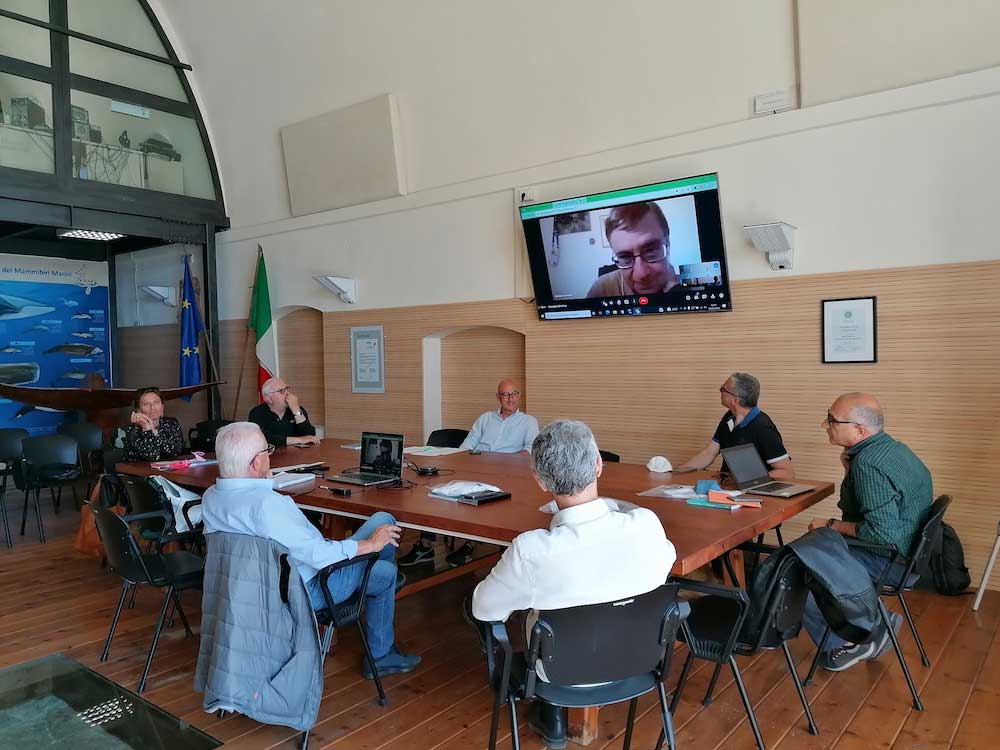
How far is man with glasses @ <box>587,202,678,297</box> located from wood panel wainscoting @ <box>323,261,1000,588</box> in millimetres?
282

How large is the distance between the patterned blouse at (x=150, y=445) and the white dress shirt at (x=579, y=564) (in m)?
3.85

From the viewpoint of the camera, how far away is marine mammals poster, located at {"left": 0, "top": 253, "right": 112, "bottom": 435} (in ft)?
29.5

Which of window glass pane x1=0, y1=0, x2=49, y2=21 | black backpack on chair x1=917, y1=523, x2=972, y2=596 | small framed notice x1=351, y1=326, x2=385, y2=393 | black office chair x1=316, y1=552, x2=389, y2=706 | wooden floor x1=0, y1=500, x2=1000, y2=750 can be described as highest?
window glass pane x1=0, y1=0, x2=49, y2=21

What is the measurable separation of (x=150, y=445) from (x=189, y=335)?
13.2 feet

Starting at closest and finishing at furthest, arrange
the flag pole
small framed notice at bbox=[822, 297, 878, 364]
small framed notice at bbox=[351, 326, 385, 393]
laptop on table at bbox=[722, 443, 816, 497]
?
laptop on table at bbox=[722, 443, 816, 497] → small framed notice at bbox=[822, 297, 878, 364] → small framed notice at bbox=[351, 326, 385, 393] → the flag pole

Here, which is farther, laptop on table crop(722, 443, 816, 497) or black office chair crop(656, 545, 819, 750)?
laptop on table crop(722, 443, 816, 497)

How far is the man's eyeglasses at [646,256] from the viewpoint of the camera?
18.2 feet

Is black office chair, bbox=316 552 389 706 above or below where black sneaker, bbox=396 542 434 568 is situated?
above

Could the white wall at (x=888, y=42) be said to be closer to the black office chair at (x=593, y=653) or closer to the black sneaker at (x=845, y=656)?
the black sneaker at (x=845, y=656)

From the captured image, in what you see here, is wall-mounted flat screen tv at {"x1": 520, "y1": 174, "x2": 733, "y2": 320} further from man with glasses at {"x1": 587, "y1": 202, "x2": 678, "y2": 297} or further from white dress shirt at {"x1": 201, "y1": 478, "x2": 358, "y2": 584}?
white dress shirt at {"x1": 201, "y1": 478, "x2": 358, "y2": 584}

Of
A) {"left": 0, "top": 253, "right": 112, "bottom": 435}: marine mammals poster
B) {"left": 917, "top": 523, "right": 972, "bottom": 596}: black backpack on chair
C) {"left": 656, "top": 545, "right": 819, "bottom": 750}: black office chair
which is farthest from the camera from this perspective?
{"left": 0, "top": 253, "right": 112, "bottom": 435}: marine mammals poster

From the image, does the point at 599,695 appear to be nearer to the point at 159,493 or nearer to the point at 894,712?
the point at 894,712

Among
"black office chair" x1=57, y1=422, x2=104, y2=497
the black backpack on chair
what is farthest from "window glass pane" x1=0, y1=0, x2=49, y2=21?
the black backpack on chair

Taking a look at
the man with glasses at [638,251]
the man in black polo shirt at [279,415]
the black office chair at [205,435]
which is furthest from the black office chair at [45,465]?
the man with glasses at [638,251]
